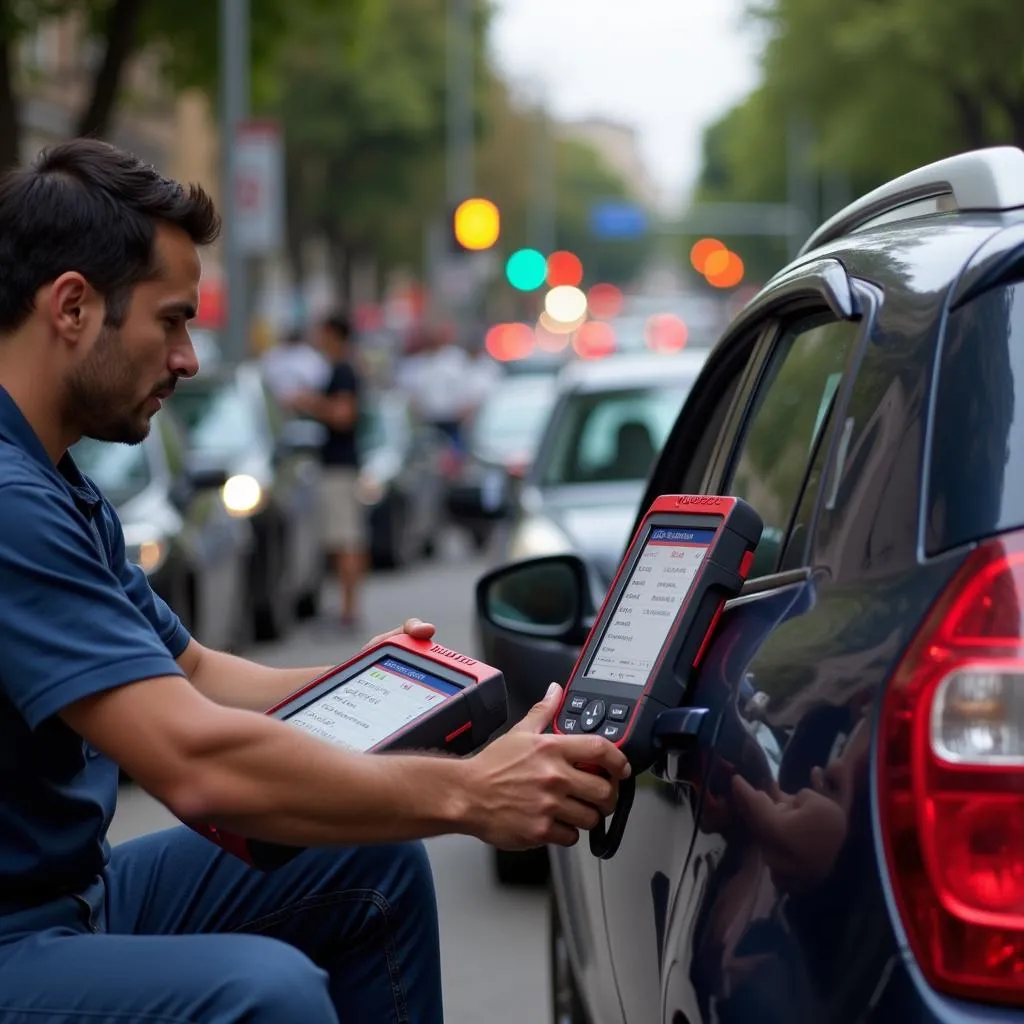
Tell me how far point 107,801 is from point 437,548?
18.5 metres

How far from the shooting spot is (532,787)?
2.82m

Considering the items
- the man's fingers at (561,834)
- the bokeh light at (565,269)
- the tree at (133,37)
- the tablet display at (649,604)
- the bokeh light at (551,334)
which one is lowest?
the bokeh light at (551,334)

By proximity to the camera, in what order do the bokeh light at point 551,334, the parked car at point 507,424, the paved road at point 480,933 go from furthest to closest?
the bokeh light at point 551,334, the parked car at point 507,424, the paved road at point 480,933

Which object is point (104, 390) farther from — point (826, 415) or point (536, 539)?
point (536, 539)

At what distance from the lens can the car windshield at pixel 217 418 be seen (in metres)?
13.2

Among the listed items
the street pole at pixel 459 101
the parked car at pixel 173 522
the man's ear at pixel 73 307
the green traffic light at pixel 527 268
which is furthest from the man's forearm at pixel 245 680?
the street pole at pixel 459 101

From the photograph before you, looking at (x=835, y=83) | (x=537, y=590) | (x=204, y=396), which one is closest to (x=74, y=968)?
(x=537, y=590)

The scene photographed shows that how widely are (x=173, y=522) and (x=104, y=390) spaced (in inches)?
282

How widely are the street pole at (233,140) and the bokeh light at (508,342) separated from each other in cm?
2544

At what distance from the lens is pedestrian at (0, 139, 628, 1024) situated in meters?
2.57

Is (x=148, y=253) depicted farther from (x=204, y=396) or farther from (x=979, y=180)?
(x=204, y=396)

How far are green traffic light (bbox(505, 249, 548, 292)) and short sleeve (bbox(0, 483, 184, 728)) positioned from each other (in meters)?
23.7

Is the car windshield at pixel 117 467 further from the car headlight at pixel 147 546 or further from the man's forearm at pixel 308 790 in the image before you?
the man's forearm at pixel 308 790

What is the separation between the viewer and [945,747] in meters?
2.16
